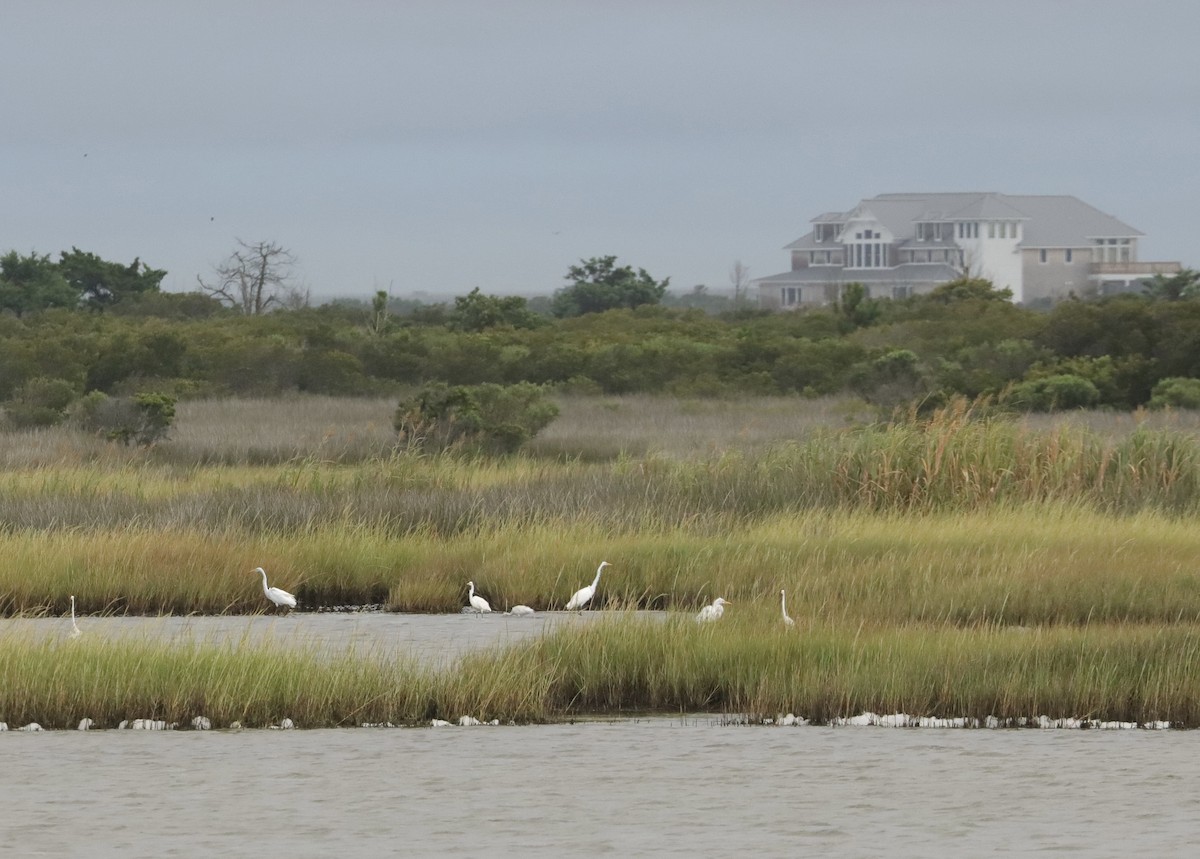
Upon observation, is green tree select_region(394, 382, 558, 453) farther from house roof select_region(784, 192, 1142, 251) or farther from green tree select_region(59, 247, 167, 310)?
house roof select_region(784, 192, 1142, 251)

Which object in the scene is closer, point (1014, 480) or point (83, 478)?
point (1014, 480)

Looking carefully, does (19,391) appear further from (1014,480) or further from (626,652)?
(626,652)

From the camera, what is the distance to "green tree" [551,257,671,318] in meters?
90.5

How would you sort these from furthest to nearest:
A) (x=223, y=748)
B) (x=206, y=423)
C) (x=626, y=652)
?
1. (x=206, y=423)
2. (x=626, y=652)
3. (x=223, y=748)

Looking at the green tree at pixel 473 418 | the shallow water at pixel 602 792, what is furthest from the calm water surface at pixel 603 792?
the green tree at pixel 473 418

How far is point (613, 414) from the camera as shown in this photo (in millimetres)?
39094

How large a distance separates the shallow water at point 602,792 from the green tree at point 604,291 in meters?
79.3

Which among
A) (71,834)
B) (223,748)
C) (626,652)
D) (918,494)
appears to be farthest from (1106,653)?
(918,494)

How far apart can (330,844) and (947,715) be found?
382cm

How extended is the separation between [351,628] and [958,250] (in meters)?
131

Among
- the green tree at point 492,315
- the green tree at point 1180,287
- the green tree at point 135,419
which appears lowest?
A: the green tree at point 135,419

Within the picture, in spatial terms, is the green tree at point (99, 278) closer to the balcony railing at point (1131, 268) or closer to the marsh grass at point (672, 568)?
the marsh grass at point (672, 568)

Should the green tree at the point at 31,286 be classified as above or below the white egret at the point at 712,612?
above

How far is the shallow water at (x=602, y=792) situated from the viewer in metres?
7.81
